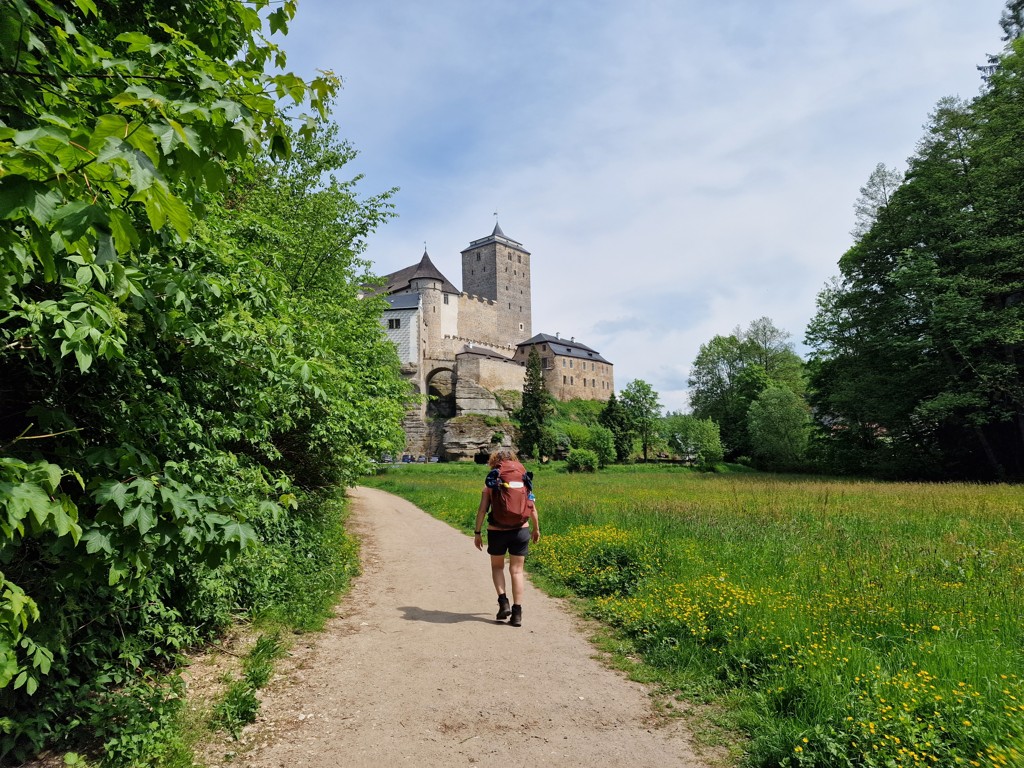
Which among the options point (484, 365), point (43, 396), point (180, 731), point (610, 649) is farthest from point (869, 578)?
point (484, 365)

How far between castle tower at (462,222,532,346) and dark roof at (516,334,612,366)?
3.94 meters

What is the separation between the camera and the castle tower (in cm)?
9219

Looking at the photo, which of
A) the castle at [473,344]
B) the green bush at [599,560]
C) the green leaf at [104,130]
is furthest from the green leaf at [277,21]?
the castle at [473,344]

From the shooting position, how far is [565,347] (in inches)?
3499

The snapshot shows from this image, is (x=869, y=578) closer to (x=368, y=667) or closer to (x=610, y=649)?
(x=610, y=649)

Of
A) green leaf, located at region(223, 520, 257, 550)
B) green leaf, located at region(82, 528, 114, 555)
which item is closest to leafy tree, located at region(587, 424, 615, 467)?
green leaf, located at region(223, 520, 257, 550)

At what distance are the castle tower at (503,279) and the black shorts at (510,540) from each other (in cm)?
8379

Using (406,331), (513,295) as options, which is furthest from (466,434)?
(513,295)

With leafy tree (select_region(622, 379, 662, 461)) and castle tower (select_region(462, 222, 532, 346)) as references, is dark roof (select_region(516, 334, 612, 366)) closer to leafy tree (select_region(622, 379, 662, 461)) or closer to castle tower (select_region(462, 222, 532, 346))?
castle tower (select_region(462, 222, 532, 346))

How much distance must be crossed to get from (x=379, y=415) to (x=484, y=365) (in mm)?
61961

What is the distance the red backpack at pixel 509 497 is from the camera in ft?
21.1

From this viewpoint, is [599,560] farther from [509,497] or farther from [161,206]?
[161,206]

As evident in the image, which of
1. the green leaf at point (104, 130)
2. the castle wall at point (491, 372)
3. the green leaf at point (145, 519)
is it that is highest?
the castle wall at point (491, 372)

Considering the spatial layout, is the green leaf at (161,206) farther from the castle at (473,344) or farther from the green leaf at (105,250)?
the castle at (473,344)
